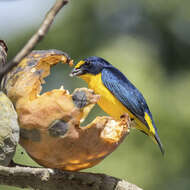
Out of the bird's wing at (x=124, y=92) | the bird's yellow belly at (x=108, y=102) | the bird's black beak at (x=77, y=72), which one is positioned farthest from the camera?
the bird's black beak at (x=77, y=72)

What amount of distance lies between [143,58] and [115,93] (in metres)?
6.35

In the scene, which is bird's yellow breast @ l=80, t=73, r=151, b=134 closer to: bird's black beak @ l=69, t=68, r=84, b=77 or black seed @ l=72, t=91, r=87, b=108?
bird's black beak @ l=69, t=68, r=84, b=77

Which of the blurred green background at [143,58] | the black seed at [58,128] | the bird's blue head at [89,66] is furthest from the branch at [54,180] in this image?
the blurred green background at [143,58]

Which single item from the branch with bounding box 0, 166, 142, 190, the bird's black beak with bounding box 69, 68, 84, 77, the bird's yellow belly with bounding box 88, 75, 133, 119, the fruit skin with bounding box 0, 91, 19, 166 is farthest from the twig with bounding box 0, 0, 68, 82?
the bird's black beak with bounding box 69, 68, 84, 77

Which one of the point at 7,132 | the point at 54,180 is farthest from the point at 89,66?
the point at 7,132

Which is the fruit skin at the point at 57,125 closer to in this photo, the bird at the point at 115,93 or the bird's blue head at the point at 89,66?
the bird at the point at 115,93

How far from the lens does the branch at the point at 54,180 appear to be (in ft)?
7.73

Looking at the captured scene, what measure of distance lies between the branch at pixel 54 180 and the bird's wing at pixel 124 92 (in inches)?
66.2

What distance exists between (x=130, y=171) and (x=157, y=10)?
6633 millimetres

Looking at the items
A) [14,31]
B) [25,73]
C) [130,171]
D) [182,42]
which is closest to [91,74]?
[25,73]

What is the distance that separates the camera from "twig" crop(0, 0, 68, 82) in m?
1.62

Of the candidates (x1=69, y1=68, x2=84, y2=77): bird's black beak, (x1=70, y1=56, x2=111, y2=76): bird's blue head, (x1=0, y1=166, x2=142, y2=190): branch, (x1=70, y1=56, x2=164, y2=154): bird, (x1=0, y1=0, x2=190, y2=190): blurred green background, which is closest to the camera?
(x1=0, y1=166, x2=142, y2=190): branch

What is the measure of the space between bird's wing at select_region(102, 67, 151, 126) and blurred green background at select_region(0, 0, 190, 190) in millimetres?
1753

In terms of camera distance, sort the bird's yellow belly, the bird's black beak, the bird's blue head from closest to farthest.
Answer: the bird's yellow belly, the bird's black beak, the bird's blue head
